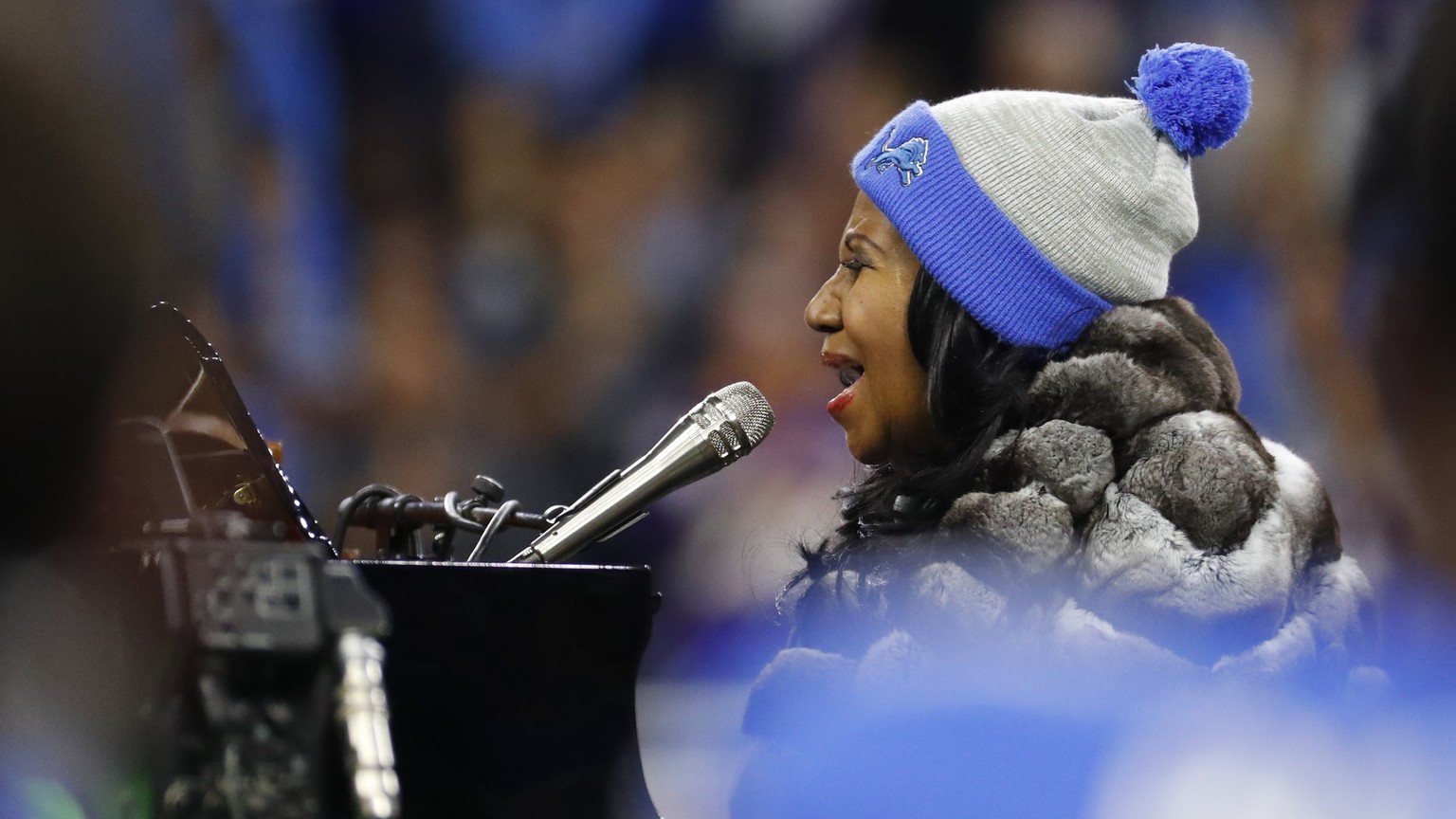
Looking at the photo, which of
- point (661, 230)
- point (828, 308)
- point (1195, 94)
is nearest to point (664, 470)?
point (828, 308)

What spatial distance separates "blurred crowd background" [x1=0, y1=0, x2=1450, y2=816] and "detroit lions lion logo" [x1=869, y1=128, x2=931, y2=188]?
144 centimetres

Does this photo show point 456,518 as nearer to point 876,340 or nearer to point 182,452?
point 182,452

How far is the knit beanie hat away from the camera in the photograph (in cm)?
152

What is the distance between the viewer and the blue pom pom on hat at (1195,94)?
1.54 meters

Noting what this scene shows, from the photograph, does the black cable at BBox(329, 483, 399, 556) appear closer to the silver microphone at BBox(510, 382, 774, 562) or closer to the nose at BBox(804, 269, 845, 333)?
the silver microphone at BBox(510, 382, 774, 562)

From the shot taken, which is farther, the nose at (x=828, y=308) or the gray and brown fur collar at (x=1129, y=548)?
the nose at (x=828, y=308)

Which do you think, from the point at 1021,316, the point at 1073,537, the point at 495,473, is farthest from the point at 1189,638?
the point at 495,473

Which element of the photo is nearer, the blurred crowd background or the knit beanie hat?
the knit beanie hat

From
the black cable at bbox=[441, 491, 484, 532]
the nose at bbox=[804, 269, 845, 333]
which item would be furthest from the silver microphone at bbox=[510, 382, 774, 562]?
the nose at bbox=[804, 269, 845, 333]

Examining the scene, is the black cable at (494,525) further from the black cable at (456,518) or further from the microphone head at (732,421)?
the microphone head at (732,421)

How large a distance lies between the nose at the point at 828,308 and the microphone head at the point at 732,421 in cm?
38

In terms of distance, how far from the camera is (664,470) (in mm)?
1193

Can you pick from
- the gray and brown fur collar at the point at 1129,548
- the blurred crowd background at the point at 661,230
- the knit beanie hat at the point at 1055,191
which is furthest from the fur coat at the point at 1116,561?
the blurred crowd background at the point at 661,230

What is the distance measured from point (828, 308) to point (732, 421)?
44cm
